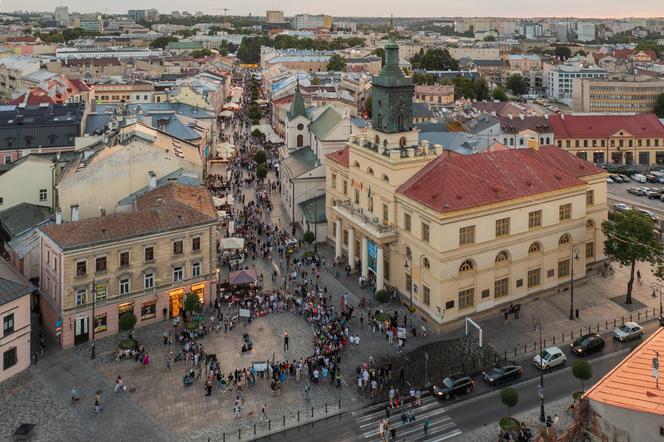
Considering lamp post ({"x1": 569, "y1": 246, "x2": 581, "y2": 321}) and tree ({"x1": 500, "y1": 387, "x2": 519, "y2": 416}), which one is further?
lamp post ({"x1": 569, "y1": 246, "x2": 581, "y2": 321})

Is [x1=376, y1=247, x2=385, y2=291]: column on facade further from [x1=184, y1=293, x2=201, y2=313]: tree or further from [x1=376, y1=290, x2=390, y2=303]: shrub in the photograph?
[x1=184, y1=293, x2=201, y2=313]: tree

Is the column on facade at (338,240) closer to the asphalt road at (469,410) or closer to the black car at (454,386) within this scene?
the asphalt road at (469,410)

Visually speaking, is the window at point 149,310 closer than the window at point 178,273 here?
Yes

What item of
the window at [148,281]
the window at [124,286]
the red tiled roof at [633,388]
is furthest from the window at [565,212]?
the window at [124,286]

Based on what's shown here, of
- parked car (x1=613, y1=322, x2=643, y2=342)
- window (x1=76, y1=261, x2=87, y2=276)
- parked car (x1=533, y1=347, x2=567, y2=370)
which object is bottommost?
parked car (x1=533, y1=347, x2=567, y2=370)

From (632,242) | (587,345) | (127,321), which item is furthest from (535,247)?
(127,321)

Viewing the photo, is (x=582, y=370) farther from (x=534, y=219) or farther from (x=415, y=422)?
(x=534, y=219)

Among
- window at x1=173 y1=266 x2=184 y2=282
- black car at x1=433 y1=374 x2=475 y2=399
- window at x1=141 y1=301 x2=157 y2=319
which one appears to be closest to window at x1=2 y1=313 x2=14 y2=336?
window at x1=141 y1=301 x2=157 y2=319
